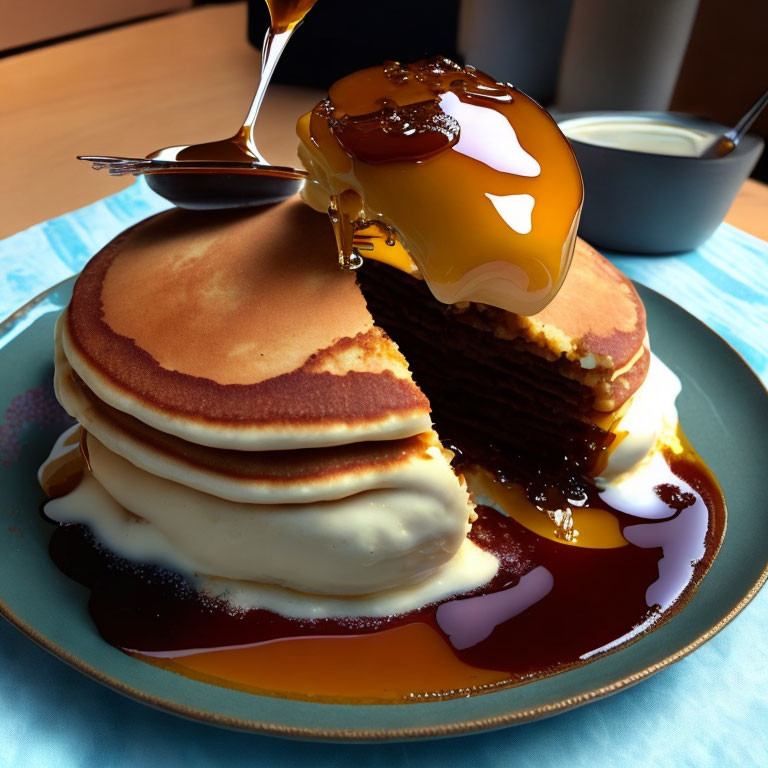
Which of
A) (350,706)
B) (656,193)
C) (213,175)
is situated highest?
(213,175)

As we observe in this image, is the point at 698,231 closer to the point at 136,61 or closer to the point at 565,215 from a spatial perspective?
the point at 565,215

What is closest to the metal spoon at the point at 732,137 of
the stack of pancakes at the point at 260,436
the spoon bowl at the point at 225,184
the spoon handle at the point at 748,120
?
the spoon handle at the point at 748,120

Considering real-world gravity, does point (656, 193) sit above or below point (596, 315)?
below

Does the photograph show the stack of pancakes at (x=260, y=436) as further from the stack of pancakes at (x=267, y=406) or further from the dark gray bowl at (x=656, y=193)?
the dark gray bowl at (x=656, y=193)

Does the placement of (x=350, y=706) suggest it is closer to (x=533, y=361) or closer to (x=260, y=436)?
(x=260, y=436)

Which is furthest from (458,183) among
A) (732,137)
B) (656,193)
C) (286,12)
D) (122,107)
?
(122,107)

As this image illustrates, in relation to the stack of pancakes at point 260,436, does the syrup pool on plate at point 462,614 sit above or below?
below

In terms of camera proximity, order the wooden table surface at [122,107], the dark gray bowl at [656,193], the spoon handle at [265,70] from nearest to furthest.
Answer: the spoon handle at [265,70] → the dark gray bowl at [656,193] → the wooden table surface at [122,107]

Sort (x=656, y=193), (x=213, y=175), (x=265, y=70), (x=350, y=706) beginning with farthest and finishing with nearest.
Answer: (x=656, y=193)
(x=265, y=70)
(x=213, y=175)
(x=350, y=706)
